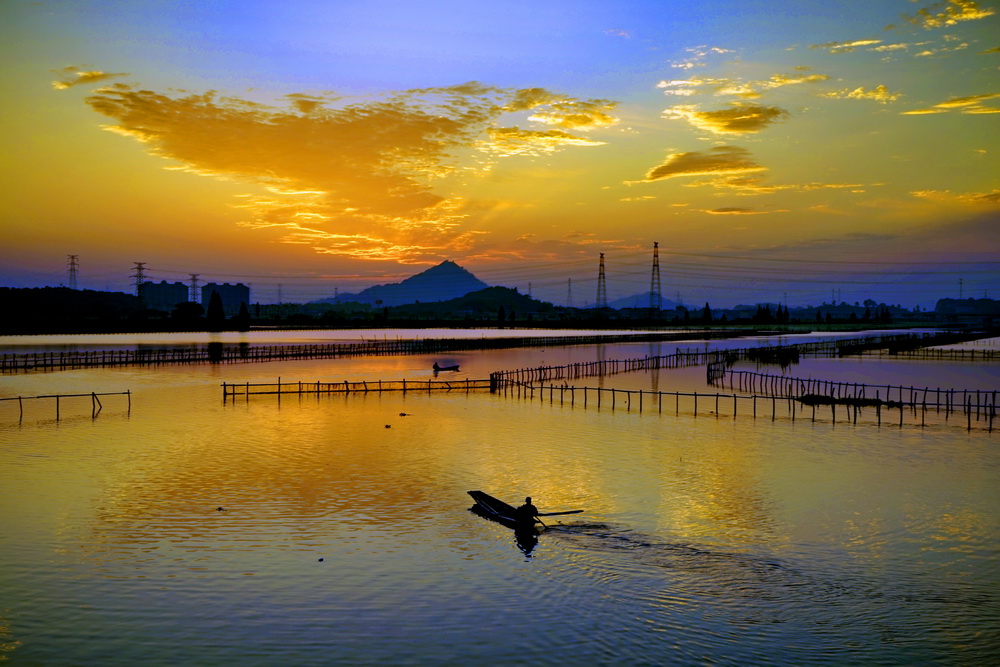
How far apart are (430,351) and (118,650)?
99.6 meters

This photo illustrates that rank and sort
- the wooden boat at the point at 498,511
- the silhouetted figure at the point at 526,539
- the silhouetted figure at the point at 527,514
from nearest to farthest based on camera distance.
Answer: the silhouetted figure at the point at 526,539 < the silhouetted figure at the point at 527,514 < the wooden boat at the point at 498,511

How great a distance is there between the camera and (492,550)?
1880 cm

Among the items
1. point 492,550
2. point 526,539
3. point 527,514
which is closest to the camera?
point 492,550

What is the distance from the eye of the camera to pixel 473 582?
55.2 feet

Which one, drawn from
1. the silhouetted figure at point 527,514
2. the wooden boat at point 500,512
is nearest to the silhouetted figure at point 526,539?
the wooden boat at point 500,512

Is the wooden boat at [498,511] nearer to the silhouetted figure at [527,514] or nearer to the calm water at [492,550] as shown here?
the silhouetted figure at [527,514]

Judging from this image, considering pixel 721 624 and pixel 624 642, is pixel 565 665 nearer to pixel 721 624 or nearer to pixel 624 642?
pixel 624 642

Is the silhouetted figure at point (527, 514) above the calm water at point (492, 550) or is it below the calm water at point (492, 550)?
above

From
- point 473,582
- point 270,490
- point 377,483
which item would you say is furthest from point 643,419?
point 473,582

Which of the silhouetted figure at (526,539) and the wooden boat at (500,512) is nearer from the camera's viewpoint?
the silhouetted figure at (526,539)

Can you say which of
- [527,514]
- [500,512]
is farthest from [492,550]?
[500,512]

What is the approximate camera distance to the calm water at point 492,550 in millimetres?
13969

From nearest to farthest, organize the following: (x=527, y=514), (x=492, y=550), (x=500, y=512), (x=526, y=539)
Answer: (x=492, y=550) < (x=526, y=539) < (x=527, y=514) < (x=500, y=512)

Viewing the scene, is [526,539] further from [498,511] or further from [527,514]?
[498,511]
